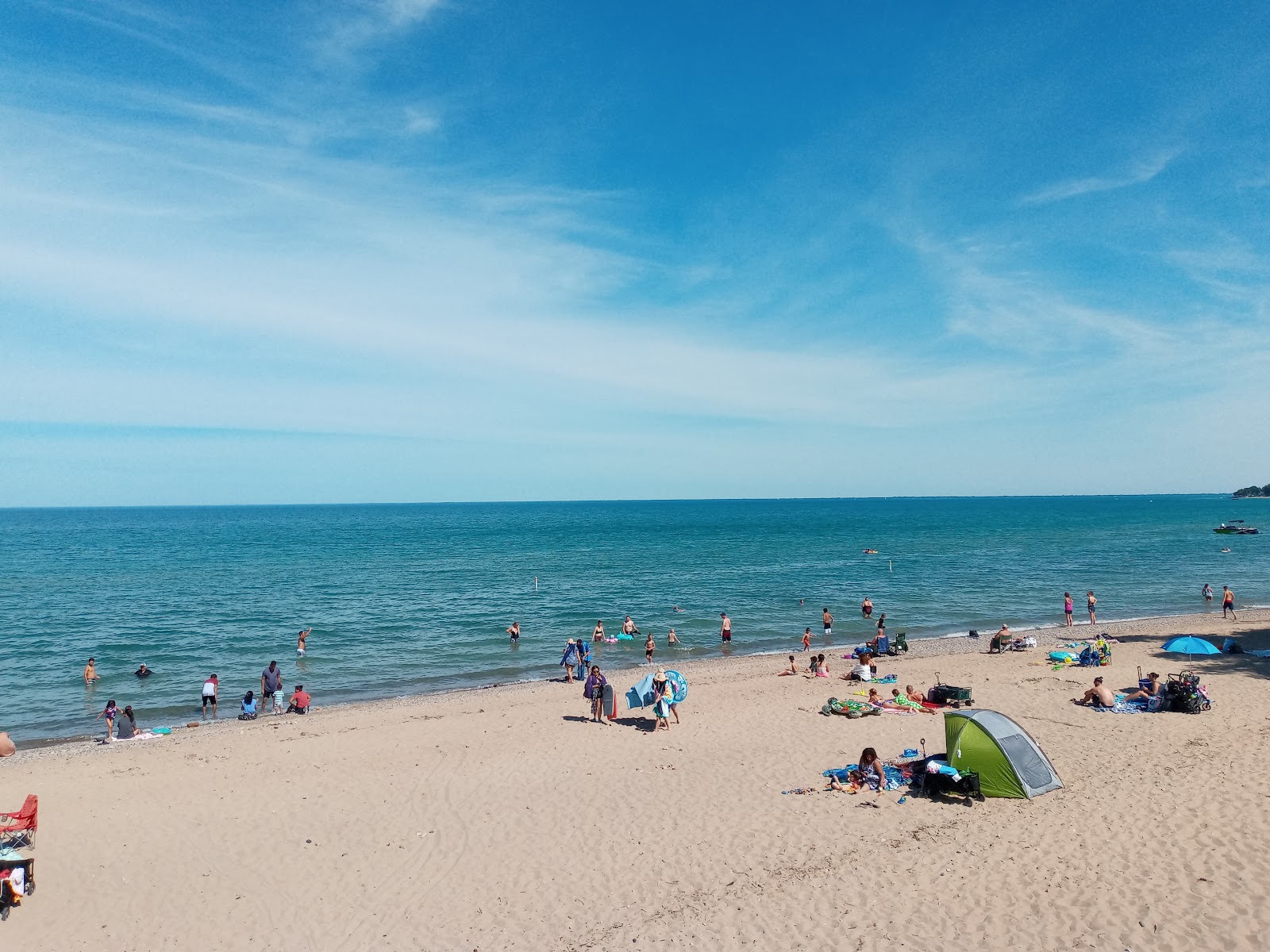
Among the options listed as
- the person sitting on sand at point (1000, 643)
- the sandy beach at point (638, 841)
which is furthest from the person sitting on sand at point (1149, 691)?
the person sitting on sand at point (1000, 643)

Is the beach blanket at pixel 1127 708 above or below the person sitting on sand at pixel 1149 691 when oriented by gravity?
below

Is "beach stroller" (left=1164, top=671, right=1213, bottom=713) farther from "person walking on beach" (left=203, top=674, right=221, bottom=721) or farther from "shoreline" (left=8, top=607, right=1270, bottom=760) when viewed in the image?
"person walking on beach" (left=203, top=674, right=221, bottom=721)

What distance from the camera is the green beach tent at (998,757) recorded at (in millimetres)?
13000

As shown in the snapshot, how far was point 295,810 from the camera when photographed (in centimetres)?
1366

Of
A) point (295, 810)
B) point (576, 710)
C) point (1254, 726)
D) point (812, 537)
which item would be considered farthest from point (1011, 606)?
point (812, 537)

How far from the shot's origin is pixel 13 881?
10.4 meters


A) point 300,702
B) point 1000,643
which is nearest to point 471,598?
point 300,702

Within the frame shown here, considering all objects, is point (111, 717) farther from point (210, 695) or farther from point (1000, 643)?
point (1000, 643)

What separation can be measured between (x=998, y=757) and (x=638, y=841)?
21.8 feet

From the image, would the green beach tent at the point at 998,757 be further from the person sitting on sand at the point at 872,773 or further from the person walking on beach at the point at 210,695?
the person walking on beach at the point at 210,695

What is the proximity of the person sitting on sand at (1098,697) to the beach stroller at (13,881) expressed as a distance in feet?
73.2

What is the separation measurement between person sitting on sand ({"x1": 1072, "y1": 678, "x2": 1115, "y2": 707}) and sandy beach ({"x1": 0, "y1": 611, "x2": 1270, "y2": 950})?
2.22ft

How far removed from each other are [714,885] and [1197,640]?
2180cm

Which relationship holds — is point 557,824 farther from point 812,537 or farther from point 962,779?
point 812,537
